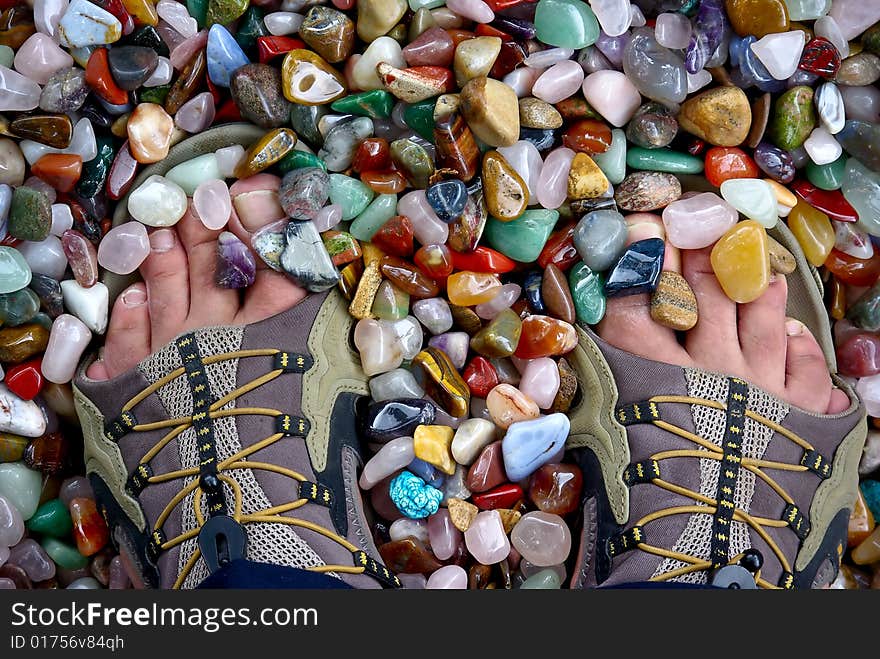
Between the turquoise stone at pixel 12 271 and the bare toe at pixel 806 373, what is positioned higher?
the turquoise stone at pixel 12 271

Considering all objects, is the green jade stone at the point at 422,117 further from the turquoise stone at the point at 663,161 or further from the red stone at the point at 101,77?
the red stone at the point at 101,77

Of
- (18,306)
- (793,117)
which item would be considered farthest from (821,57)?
(18,306)

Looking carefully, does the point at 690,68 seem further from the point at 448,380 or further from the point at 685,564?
the point at 685,564

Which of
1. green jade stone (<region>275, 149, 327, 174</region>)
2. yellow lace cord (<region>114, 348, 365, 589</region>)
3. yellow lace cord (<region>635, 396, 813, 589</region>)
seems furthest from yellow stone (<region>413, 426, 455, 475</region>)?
green jade stone (<region>275, 149, 327, 174</region>)

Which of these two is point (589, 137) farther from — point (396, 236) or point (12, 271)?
point (12, 271)

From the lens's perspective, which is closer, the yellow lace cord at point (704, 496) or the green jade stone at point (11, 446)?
the yellow lace cord at point (704, 496)

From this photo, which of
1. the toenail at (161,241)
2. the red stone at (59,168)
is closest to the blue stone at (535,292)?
the toenail at (161,241)

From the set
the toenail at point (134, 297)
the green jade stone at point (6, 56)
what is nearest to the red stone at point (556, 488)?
the toenail at point (134, 297)

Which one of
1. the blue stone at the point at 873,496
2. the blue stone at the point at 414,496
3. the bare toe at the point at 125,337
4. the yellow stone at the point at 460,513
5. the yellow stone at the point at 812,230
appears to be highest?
the yellow stone at the point at 812,230

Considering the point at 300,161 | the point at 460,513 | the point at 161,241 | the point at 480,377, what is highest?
the point at 300,161
